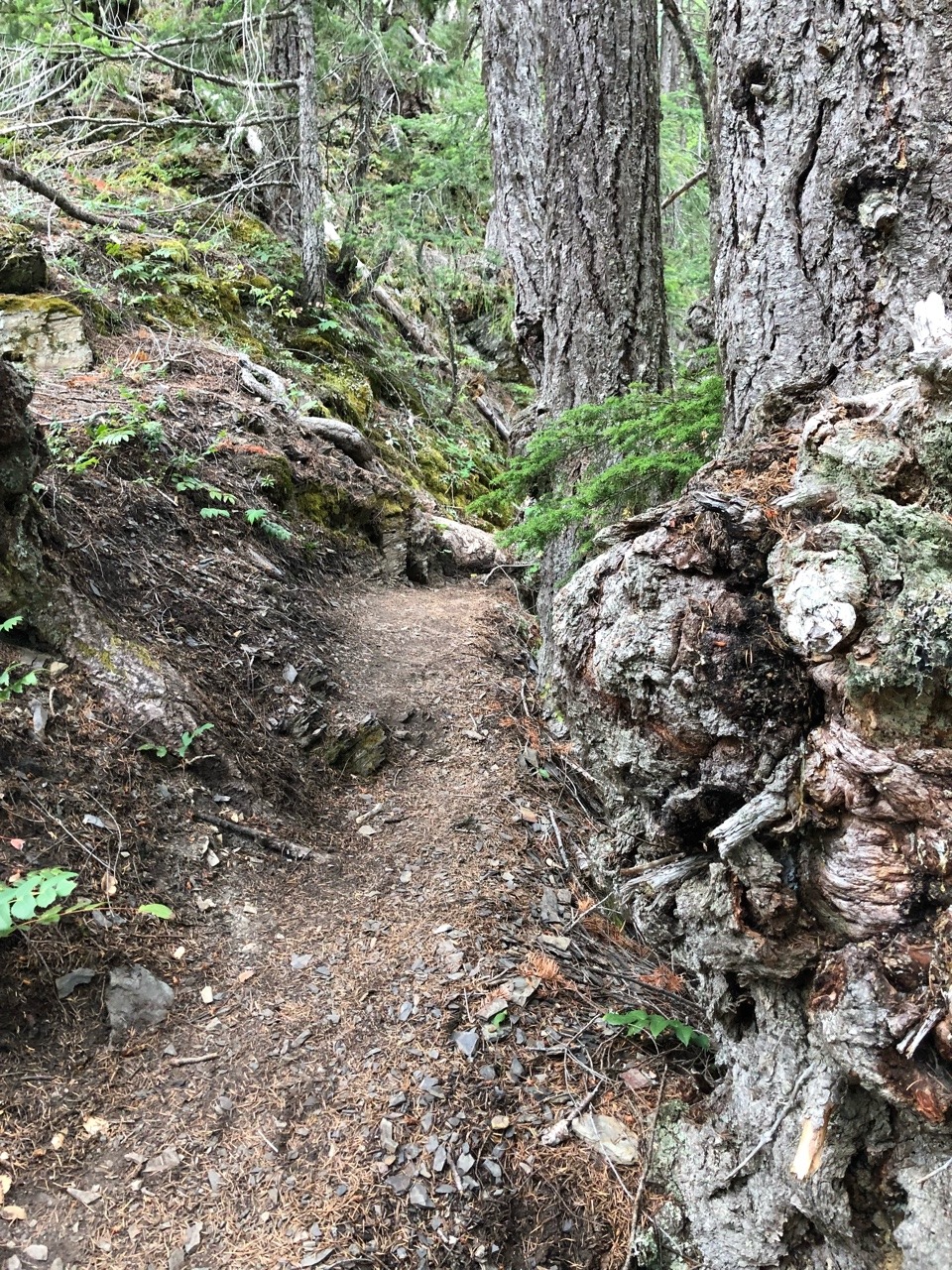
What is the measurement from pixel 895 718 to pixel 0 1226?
3038 mm

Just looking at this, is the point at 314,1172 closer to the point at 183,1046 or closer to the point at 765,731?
the point at 183,1046

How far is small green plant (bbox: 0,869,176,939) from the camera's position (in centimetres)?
265

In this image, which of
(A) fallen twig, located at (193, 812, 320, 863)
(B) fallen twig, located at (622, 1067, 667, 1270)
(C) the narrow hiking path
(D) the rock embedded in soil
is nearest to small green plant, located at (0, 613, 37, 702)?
(A) fallen twig, located at (193, 812, 320, 863)

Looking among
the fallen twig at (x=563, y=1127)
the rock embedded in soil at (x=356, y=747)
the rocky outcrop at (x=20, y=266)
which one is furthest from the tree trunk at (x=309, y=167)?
the fallen twig at (x=563, y=1127)

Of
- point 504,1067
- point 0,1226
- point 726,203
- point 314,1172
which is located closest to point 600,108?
point 726,203

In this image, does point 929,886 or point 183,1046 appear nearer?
point 929,886

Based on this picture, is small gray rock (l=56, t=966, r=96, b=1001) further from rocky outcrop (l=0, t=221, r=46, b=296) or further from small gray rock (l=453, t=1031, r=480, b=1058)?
rocky outcrop (l=0, t=221, r=46, b=296)

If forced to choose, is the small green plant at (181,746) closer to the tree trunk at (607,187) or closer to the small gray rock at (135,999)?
the small gray rock at (135,999)

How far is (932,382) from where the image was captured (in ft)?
5.60

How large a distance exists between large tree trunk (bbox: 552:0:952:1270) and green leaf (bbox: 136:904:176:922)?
1950mm

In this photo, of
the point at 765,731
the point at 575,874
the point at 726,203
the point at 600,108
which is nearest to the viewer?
the point at 765,731

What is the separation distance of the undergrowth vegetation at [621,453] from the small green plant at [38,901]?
8.41ft

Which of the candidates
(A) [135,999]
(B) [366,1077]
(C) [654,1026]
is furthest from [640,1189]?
(A) [135,999]

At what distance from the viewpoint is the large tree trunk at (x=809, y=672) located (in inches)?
67.7
